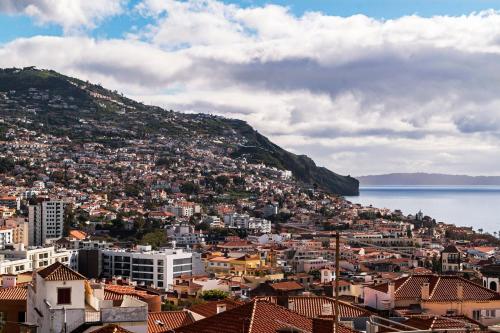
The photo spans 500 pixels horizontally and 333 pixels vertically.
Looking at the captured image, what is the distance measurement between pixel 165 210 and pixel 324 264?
6388cm

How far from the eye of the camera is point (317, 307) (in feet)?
79.9

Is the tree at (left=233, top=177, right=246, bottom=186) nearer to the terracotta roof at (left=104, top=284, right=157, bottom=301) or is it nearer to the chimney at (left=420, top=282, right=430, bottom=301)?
the terracotta roof at (left=104, top=284, right=157, bottom=301)

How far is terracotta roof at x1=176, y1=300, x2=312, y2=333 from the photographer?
1477 centimetres

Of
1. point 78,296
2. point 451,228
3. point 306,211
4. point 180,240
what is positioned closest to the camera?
point 78,296

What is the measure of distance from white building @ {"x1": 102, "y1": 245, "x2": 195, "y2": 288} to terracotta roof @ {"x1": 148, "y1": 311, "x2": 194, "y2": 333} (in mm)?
45171

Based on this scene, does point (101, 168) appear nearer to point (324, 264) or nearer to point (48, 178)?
point (48, 178)

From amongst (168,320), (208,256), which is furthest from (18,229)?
(168,320)

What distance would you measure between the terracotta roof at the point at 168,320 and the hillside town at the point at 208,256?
0.05m

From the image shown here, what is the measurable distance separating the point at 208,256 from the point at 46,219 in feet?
110

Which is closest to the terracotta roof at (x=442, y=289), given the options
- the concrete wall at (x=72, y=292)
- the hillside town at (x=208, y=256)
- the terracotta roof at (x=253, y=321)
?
the hillside town at (x=208, y=256)

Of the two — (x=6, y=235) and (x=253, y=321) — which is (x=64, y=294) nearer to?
(x=253, y=321)

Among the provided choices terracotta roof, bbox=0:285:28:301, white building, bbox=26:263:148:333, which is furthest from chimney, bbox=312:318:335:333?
terracotta roof, bbox=0:285:28:301

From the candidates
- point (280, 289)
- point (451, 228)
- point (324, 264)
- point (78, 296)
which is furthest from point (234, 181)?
point (78, 296)

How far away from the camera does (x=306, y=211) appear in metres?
162
